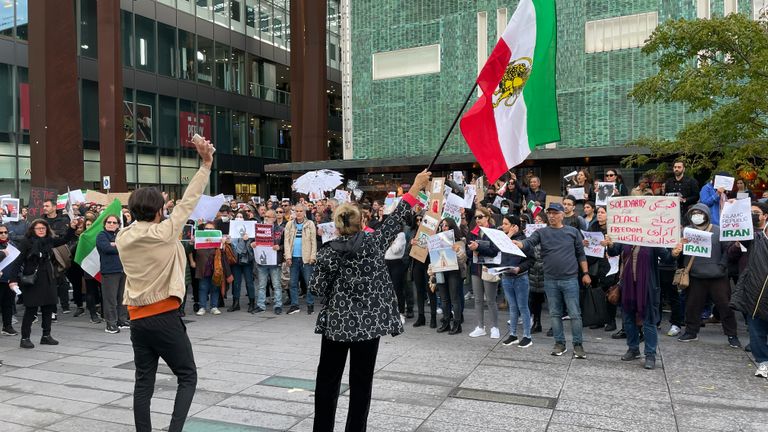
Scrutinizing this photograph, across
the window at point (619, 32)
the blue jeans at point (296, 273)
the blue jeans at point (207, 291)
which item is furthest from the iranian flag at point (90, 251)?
the window at point (619, 32)

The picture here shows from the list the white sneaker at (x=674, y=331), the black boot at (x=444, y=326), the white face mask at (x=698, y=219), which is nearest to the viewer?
the white face mask at (x=698, y=219)

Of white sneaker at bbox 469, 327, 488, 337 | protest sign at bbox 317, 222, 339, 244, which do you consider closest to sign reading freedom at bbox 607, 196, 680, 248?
white sneaker at bbox 469, 327, 488, 337

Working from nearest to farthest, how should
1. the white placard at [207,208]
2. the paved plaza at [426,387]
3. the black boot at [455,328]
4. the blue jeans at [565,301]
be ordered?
1. the paved plaza at [426,387]
2. the blue jeans at [565,301]
3. the black boot at [455,328]
4. the white placard at [207,208]

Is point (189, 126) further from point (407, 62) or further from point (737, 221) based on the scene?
point (737, 221)

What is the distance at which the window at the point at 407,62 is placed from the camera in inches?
989

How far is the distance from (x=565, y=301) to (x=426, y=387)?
102 inches

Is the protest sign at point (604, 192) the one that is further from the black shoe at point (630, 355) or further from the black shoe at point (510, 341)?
the black shoe at point (630, 355)

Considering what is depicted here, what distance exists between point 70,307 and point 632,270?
11.6 meters

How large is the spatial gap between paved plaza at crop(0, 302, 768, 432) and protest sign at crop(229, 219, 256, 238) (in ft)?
9.83

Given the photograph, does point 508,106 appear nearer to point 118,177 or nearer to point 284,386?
point 284,386

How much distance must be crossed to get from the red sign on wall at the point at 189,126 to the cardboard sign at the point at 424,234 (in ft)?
97.5

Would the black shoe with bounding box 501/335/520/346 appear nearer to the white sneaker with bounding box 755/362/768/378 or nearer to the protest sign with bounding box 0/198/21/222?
the white sneaker with bounding box 755/362/768/378

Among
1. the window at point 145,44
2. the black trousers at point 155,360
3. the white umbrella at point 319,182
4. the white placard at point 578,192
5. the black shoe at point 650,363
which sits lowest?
the black shoe at point 650,363

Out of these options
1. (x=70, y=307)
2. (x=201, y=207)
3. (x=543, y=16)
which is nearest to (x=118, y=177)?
(x=70, y=307)
